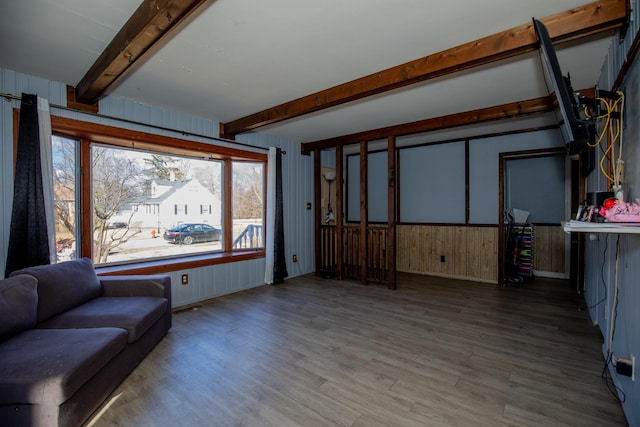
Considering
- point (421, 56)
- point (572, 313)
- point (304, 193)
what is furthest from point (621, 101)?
point (304, 193)

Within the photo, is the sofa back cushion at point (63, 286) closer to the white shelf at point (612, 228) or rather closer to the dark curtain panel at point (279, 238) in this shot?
the dark curtain panel at point (279, 238)

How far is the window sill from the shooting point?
3.24 m

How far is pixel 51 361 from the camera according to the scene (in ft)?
5.03

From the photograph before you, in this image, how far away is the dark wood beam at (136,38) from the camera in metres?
1.58

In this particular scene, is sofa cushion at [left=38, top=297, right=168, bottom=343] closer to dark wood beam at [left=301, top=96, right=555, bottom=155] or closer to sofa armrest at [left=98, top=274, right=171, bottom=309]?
sofa armrest at [left=98, top=274, right=171, bottom=309]

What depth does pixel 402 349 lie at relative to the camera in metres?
2.55

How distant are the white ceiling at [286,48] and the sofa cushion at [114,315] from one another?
6.78 ft

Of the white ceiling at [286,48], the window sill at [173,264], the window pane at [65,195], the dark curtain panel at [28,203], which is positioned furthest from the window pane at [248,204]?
the dark curtain panel at [28,203]

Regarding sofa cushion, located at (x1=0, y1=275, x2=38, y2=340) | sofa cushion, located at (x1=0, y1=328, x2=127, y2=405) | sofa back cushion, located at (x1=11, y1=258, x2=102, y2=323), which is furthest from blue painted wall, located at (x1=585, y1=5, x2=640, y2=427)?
sofa back cushion, located at (x1=11, y1=258, x2=102, y2=323)

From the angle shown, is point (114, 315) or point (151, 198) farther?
point (151, 198)

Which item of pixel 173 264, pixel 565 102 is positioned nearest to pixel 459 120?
pixel 565 102

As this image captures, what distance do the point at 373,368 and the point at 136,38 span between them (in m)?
2.88

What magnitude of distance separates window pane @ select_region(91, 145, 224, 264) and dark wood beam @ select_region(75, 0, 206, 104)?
1048 millimetres

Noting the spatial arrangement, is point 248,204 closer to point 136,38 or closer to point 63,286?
point 63,286
